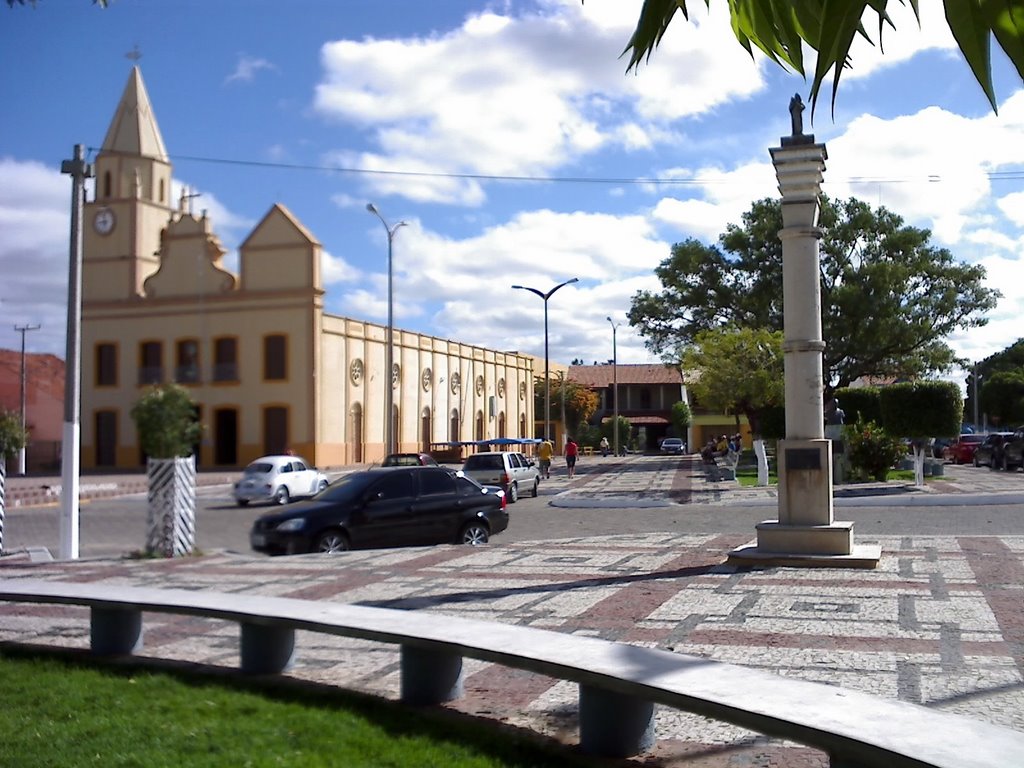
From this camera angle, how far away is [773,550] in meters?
11.9

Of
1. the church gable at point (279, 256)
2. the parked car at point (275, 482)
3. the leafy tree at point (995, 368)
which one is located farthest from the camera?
the leafy tree at point (995, 368)

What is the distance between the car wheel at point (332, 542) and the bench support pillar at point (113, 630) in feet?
23.2

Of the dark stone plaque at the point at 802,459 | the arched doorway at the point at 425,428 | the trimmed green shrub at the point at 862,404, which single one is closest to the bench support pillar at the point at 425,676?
the dark stone plaque at the point at 802,459

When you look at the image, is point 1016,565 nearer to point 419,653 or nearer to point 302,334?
point 419,653

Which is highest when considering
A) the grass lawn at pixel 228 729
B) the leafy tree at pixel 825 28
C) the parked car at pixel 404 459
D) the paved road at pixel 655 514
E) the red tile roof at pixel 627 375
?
the red tile roof at pixel 627 375

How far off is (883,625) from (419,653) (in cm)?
395

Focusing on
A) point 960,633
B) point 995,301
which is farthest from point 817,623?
point 995,301

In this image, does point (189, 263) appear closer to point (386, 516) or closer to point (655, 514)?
point (655, 514)

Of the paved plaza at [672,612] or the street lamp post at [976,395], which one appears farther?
the street lamp post at [976,395]

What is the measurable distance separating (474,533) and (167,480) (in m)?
4.53

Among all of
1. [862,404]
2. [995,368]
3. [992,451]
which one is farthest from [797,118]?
[995,368]

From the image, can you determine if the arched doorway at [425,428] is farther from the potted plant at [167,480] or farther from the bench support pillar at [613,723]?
the bench support pillar at [613,723]

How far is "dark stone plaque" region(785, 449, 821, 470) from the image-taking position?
11875 millimetres

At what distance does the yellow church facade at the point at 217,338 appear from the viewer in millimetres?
47469
